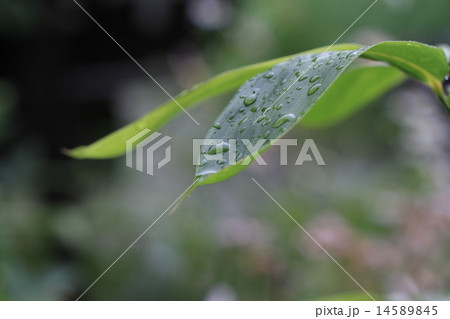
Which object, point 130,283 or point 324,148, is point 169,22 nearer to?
point 324,148

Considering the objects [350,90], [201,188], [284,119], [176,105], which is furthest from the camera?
[201,188]

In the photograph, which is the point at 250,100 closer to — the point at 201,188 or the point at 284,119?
the point at 284,119

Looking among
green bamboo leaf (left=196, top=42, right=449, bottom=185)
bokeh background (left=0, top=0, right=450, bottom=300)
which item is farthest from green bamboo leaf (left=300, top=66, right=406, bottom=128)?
bokeh background (left=0, top=0, right=450, bottom=300)

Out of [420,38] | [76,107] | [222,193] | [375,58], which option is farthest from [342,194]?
[76,107]

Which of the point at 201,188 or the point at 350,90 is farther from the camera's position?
the point at 201,188

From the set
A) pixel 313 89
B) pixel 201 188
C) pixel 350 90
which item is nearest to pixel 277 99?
pixel 313 89

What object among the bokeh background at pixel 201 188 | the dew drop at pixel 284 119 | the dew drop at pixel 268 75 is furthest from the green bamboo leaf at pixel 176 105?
the bokeh background at pixel 201 188

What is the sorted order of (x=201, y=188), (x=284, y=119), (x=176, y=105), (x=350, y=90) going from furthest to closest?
(x=201, y=188), (x=350, y=90), (x=176, y=105), (x=284, y=119)
